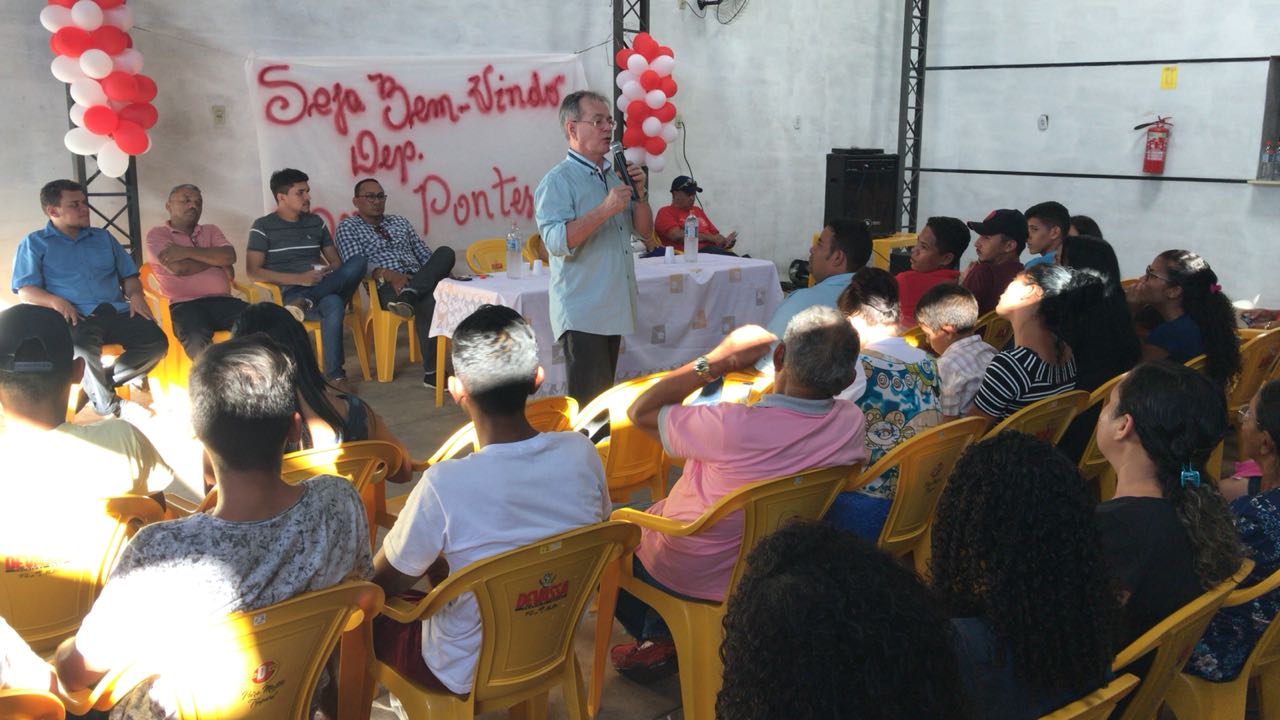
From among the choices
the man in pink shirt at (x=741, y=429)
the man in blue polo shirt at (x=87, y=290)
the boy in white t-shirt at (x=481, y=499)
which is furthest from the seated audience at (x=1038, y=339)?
the man in blue polo shirt at (x=87, y=290)

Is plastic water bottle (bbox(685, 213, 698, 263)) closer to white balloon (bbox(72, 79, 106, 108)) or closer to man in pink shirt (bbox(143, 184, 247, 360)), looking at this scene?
man in pink shirt (bbox(143, 184, 247, 360))

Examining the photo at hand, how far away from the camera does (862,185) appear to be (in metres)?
8.90

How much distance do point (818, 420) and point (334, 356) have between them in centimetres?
404

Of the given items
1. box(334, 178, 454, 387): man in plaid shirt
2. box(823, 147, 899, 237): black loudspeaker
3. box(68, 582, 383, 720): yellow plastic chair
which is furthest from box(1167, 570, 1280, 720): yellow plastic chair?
box(823, 147, 899, 237): black loudspeaker

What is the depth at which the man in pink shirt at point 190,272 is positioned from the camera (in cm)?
502

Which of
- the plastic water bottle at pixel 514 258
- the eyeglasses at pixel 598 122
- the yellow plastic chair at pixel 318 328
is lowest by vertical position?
the yellow plastic chair at pixel 318 328

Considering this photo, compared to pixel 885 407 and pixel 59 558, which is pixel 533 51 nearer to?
pixel 885 407

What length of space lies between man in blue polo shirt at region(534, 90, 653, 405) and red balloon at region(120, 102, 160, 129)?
2626 mm

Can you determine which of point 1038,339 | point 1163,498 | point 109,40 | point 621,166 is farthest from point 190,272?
point 1163,498

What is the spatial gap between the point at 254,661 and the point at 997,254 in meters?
3.92

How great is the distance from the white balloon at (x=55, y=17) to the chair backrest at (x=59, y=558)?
3.88 metres

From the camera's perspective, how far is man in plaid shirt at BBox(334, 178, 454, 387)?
567cm

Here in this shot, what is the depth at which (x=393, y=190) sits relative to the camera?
22.2ft

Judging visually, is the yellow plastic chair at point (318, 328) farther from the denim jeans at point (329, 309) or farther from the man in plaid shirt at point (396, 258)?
the man in plaid shirt at point (396, 258)
